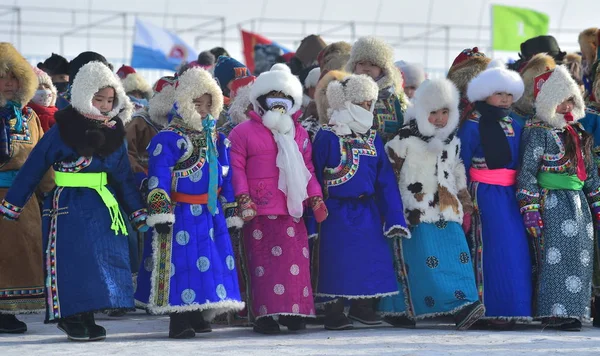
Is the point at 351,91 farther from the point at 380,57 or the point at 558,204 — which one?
the point at 558,204

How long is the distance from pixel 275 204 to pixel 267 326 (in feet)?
2.46

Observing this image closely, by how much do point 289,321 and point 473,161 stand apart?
1632mm

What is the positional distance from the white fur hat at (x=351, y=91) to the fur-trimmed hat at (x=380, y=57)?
0.44 metres

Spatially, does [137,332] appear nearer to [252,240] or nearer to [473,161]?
[252,240]

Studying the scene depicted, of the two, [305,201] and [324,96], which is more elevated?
[324,96]

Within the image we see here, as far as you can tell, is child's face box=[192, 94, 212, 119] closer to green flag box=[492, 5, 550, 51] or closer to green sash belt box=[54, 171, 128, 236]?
green sash belt box=[54, 171, 128, 236]

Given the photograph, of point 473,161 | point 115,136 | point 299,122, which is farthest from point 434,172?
point 115,136

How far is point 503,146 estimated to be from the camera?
773 cm

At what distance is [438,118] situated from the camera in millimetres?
7758

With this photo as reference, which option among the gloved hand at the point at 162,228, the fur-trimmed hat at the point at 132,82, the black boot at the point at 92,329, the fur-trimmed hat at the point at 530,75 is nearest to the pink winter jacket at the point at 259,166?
the gloved hand at the point at 162,228

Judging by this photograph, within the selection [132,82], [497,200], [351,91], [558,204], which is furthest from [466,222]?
[132,82]

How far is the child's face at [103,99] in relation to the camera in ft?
23.1

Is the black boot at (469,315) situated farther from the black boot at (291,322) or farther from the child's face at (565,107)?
the child's face at (565,107)

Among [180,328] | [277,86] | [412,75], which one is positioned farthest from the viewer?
[412,75]
